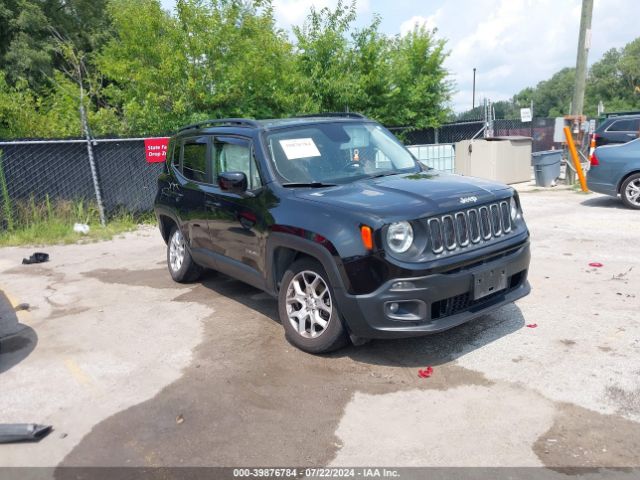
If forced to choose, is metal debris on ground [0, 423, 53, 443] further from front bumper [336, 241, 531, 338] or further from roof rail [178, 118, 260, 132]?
roof rail [178, 118, 260, 132]

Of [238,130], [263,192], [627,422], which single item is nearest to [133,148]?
[238,130]

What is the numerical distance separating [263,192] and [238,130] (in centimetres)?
94

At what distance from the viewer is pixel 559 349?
442 cm

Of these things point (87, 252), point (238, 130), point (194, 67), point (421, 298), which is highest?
point (194, 67)

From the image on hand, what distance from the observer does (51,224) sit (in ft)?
34.3

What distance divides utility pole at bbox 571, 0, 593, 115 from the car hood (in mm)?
11312

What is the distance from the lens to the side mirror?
194 inches

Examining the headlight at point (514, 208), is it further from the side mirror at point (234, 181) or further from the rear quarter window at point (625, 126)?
the rear quarter window at point (625, 126)

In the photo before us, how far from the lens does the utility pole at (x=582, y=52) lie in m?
14.0

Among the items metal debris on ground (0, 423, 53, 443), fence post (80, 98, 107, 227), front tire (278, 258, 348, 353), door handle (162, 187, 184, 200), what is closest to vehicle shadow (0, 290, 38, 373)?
metal debris on ground (0, 423, 53, 443)

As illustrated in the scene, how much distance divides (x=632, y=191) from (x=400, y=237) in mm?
8193

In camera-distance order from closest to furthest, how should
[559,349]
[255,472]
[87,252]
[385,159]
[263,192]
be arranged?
[255,472] → [559,349] → [263,192] → [385,159] → [87,252]

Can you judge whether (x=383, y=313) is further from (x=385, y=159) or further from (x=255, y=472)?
(x=385, y=159)

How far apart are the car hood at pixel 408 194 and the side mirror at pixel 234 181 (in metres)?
0.61
